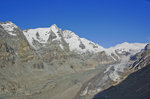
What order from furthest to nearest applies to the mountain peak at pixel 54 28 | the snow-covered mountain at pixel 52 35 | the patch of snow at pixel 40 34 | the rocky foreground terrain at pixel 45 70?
1. the mountain peak at pixel 54 28
2. the snow-covered mountain at pixel 52 35
3. the patch of snow at pixel 40 34
4. the rocky foreground terrain at pixel 45 70

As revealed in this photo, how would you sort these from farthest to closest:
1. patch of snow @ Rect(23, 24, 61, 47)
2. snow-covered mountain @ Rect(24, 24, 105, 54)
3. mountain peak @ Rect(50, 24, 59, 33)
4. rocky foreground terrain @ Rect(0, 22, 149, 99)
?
1. mountain peak @ Rect(50, 24, 59, 33)
2. snow-covered mountain @ Rect(24, 24, 105, 54)
3. patch of snow @ Rect(23, 24, 61, 47)
4. rocky foreground terrain @ Rect(0, 22, 149, 99)

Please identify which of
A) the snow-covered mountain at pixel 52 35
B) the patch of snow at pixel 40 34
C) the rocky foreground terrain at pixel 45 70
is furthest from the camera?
the snow-covered mountain at pixel 52 35

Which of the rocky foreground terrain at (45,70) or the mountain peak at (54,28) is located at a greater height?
the mountain peak at (54,28)

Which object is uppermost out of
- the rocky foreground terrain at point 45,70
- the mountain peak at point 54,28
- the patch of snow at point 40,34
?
the mountain peak at point 54,28

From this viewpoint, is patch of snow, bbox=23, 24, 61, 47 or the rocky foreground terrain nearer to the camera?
the rocky foreground terrain

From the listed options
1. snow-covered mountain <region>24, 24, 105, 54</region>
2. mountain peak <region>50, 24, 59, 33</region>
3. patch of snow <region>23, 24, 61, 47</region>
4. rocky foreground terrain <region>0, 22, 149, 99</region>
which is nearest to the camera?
rocky foreground terrain <region>0, 22, 149, 99</region>

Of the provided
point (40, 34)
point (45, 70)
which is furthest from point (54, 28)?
point (45, 70)

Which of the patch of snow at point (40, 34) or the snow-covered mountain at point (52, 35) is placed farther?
the snow-covered mountain at point (52, 35)

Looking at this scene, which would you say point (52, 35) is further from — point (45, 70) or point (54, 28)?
point (45, 70)
